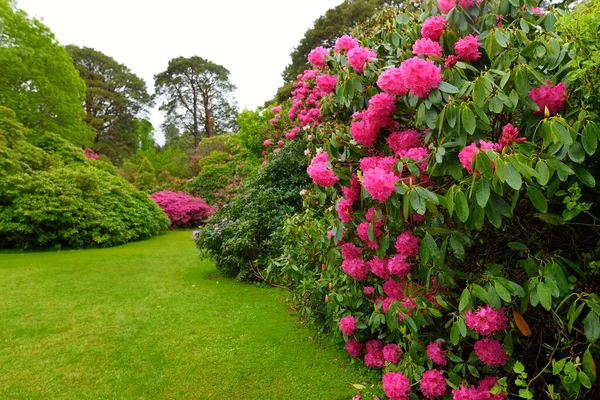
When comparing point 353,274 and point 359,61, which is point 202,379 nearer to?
point 353,274

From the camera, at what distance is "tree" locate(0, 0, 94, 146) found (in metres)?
11.6

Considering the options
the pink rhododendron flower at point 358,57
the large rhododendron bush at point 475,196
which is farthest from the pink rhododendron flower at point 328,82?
the pink rhododendron flower at point 358,57

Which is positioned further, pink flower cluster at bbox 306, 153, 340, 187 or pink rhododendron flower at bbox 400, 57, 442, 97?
pink flower cluster at bbox 306, 153, 340, 187

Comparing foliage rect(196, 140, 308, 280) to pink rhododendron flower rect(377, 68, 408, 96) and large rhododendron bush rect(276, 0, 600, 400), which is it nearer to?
large rhododendron bush rect(276, 0, 600, 400)

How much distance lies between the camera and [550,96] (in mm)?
1444

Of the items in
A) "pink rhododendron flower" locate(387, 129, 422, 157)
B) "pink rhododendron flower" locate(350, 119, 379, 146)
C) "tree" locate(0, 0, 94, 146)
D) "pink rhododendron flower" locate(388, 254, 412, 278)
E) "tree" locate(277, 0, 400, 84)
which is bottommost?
"pink rhododendron flower" locate(388, 254, 412, 278)

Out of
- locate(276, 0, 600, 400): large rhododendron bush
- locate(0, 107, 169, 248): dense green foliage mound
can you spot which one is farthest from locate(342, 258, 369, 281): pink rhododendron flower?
locate(0, 107, 169, 248): dense green foliage mound

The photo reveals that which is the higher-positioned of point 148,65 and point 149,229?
point 148,65

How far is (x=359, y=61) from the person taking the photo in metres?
1.91

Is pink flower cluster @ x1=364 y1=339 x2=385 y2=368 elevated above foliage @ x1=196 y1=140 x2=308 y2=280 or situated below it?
below

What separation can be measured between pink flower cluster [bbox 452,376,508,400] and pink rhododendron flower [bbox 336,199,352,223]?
0.96m

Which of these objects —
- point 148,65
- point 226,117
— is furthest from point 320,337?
point 148,65

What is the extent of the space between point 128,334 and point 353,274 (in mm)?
2333

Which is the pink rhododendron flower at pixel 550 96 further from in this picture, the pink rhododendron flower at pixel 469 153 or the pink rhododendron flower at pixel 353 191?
the pink rhododendron flower at pixel 353 191
